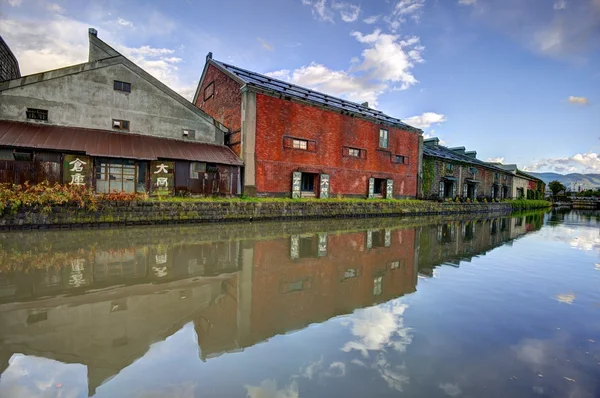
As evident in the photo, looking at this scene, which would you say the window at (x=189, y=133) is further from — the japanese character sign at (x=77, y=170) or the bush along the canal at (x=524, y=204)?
the bush along the canal at (x=524, y=204)

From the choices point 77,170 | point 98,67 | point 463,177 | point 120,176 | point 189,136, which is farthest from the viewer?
point 463,177

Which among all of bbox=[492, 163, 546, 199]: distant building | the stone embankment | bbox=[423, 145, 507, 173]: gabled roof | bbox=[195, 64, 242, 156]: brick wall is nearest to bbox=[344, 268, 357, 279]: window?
the stone embankment

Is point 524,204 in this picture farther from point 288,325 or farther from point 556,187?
point 288,325

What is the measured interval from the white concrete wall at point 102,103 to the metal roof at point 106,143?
21.0 inches

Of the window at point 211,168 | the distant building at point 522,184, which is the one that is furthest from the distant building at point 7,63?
the distant building at point 522,184

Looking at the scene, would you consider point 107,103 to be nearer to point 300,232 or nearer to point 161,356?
point 300,232

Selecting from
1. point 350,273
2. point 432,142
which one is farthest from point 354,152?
point 432,142

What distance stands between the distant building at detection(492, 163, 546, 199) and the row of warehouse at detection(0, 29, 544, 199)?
29.2 m

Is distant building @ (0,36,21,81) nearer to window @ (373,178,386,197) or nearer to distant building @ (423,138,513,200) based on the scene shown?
window @ (373,178,386,197)

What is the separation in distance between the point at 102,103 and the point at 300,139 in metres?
11.4

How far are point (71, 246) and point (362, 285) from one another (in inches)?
297

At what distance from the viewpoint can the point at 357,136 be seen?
23.8 metres

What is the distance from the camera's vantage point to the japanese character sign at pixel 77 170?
13.3m

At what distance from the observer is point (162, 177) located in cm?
1550
